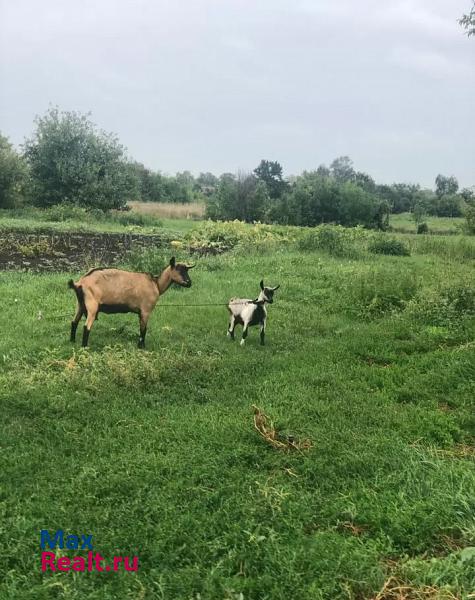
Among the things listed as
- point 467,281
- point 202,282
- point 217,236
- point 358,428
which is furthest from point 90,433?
point 217,236

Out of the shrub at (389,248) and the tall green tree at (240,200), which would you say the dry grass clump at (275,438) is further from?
the tall green tree at (240,200)

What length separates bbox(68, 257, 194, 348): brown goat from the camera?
5.94 m

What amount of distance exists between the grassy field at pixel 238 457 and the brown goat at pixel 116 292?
42 cm

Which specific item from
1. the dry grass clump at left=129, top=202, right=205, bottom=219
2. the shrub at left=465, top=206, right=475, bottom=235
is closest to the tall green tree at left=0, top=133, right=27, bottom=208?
the dry grass clump at left=129, top=202, right=205, bottom=219

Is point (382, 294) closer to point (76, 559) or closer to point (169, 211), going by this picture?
point (76, 559)

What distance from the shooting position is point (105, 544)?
2926 millimetres

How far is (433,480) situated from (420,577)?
3.39ft

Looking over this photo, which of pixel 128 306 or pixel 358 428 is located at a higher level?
pixel 128 306

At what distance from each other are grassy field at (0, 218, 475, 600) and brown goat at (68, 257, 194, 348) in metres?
0.42

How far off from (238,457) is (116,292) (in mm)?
2855

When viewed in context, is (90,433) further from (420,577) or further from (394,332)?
(394,332)

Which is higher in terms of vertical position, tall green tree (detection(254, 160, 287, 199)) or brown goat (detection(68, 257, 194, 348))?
tall green tree (detection(254, 160, 287, 199))

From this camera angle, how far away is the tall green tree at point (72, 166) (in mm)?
26500

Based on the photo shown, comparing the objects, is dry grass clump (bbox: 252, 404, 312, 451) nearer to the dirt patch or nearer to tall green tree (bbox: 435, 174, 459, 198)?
the dirt patch
